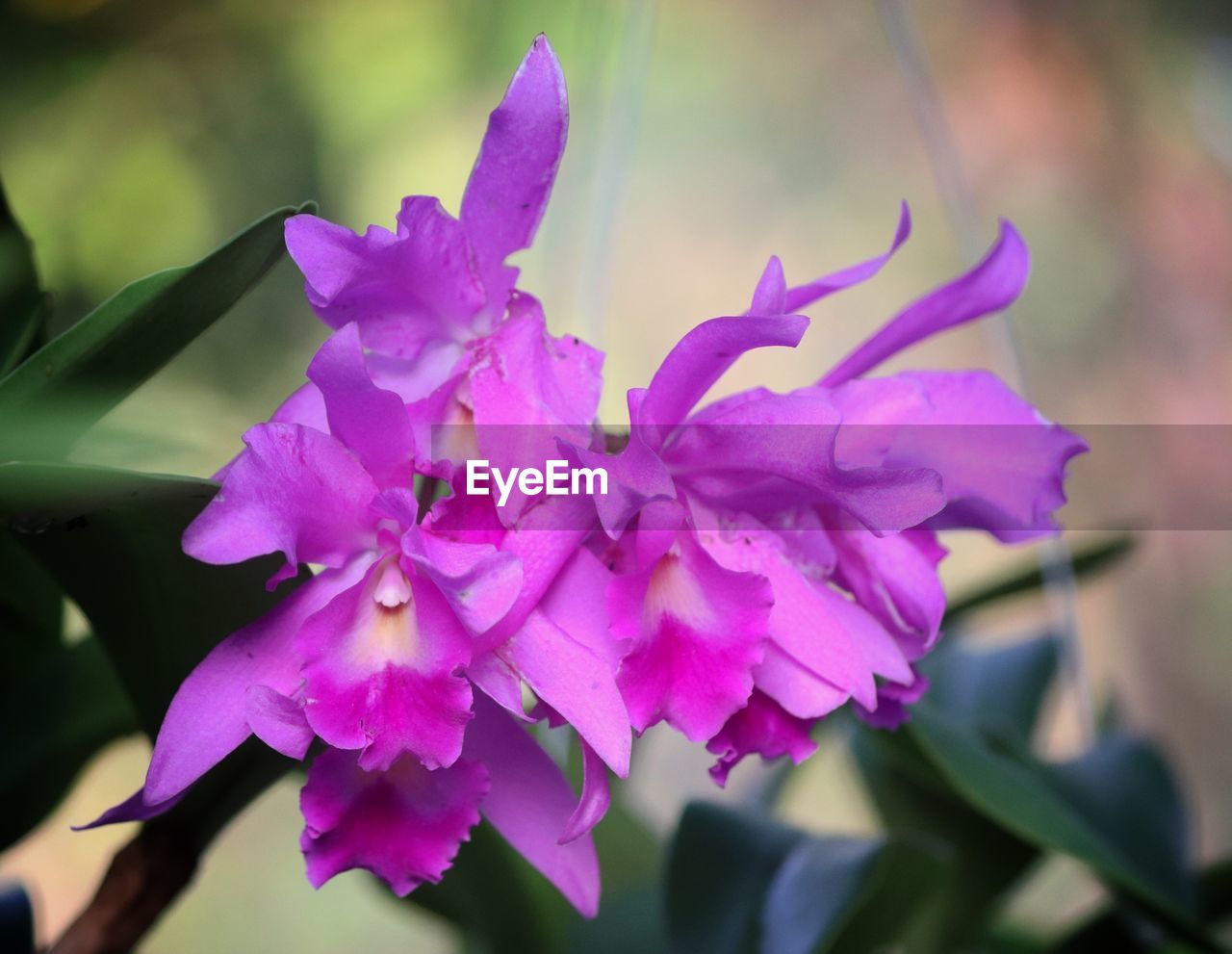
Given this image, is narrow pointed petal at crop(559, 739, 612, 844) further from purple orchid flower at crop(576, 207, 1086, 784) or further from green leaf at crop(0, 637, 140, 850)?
green leaf at crop(0, 637, 140, 850)

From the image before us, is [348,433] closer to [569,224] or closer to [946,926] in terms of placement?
[946,926]

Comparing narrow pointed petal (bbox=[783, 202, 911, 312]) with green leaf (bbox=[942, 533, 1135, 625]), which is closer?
narrow pointed petal (bbox=[783, 202, 911, 312])

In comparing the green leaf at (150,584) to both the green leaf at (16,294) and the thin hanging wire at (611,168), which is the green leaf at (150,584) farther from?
the thin hanging wire at (611,168)

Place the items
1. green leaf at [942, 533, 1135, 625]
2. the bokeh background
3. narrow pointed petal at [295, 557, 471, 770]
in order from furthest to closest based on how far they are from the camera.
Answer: the bokeh background → green leaf at [942, 533, 1135, 625] → narrow pointed petal at [295, 557, 471, 770]

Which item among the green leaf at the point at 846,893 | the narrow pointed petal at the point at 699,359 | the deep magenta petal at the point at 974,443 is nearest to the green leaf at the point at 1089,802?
the green leaf at the point at 846,893

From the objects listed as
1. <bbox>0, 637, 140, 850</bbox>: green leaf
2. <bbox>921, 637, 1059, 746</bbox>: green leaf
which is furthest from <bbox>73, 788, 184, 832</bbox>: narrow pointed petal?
<bbox>921, 637, 1059, 746</bbox>: green leaf

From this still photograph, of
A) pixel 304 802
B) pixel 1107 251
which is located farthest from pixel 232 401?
Result: pixel 1107 251
